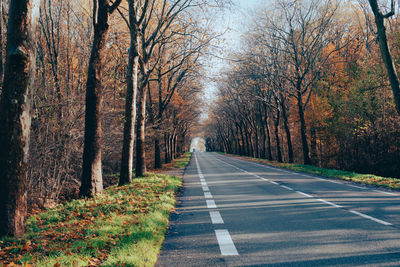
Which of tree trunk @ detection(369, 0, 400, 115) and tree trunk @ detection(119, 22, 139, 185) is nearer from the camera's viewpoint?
tree trunk @ detection(119, 22, 139, 185)

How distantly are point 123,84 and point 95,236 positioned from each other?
15.2m

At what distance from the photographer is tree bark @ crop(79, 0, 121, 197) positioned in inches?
392

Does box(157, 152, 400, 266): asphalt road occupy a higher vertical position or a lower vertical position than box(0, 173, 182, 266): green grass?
lower

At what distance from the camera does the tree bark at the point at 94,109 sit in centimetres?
997

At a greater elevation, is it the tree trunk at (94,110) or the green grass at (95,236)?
the tree trunk at (94,110)

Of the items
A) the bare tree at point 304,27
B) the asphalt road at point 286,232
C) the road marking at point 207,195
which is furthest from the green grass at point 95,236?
the bare tree at point 304,27

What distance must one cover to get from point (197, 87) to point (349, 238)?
89.7ft

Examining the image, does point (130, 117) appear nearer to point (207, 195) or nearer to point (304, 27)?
point (207, 195)

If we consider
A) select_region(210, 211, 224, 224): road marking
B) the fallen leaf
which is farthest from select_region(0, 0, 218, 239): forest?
select_region(210, 211, 224, 224): road marking

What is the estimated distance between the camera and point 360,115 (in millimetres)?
25391

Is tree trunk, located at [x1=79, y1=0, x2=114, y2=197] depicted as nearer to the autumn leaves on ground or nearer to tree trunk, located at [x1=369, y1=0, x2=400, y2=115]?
the autumn leaves on ground

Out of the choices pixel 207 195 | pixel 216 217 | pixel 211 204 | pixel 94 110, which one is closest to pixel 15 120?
pixel 94 110

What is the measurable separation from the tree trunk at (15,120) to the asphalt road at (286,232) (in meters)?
2.84

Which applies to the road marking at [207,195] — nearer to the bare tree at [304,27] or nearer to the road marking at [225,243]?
the road marking at [225,243]
